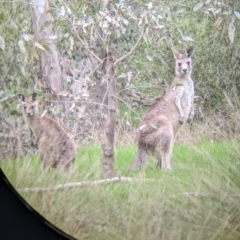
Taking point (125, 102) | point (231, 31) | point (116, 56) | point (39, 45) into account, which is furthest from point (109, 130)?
point (231, 31)

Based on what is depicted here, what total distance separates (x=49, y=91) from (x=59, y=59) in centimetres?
9

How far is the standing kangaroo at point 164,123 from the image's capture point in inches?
48.4

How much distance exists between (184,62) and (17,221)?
730mm

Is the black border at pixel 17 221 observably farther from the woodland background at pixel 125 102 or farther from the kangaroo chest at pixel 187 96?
the kangaroo chest at pixel 187 96

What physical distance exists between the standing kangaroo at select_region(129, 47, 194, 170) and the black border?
39 centimetres

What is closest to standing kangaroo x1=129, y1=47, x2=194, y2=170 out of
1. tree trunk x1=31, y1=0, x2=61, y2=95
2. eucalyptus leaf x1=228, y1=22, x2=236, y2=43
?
eucalyptus leaf x1=228, y1=22, x2=236, y2=43

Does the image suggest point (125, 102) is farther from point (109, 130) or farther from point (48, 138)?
point (48, 138)

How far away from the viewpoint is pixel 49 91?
1.27 m

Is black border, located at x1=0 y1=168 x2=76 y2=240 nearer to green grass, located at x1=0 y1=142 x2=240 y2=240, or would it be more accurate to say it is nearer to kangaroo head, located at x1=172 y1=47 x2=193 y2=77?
green grass, located at x1=0 y1=142 x2=240 y2=240

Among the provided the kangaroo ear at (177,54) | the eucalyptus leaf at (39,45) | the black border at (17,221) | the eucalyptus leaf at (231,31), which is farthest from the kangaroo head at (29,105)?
the eucalyptus leaf at (231,31)

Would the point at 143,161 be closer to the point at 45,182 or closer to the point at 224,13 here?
the point at 45,182

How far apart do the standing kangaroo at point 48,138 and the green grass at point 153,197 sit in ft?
0.08

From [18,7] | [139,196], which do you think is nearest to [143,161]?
[139,196]

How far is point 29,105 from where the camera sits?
50.6 inches
